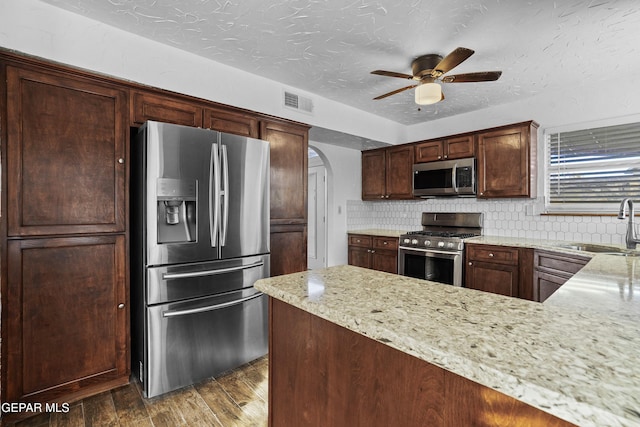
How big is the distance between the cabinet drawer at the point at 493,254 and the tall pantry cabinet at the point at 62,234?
3.31 metres

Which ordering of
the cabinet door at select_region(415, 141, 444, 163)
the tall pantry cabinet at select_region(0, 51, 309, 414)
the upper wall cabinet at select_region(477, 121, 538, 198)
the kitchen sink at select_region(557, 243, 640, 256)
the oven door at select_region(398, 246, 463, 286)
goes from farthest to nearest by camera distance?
the cabinet door at select_region(415, 141, 444, 163) < the oven door at select_region(398, 246, 463, 286) < the upper wall cabinet at select_region(477, 121, 538, 198) < the kitchen sink at select_region(557, 243, 640, 256) < the tall pantry cabinet at select_region(0, 51, 309, 414)

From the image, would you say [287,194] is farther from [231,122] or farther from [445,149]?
[445,149]

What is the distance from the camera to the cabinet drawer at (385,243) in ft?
13.8

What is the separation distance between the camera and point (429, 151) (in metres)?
4.21

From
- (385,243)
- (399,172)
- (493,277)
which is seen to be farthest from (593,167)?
(385,243)

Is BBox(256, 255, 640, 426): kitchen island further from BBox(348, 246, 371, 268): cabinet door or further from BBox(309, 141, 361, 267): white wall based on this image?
BBox(309, 141, 361, 267): white wall

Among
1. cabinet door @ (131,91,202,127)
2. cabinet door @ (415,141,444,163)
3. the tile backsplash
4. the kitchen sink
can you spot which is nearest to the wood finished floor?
cabinet door @ (131,91,202,127)

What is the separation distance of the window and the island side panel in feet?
11.9

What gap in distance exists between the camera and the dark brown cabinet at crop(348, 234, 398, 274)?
4.21m

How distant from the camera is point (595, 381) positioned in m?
0.50

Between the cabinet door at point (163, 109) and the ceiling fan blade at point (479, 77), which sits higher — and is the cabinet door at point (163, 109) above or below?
below

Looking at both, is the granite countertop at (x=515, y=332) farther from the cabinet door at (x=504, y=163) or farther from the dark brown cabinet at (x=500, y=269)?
the cabinet door at (x=504, y=163)

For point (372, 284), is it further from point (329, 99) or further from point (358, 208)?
point (358, 208)

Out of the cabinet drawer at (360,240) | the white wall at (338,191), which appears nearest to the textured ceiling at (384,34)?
the white wall at (338,191)
